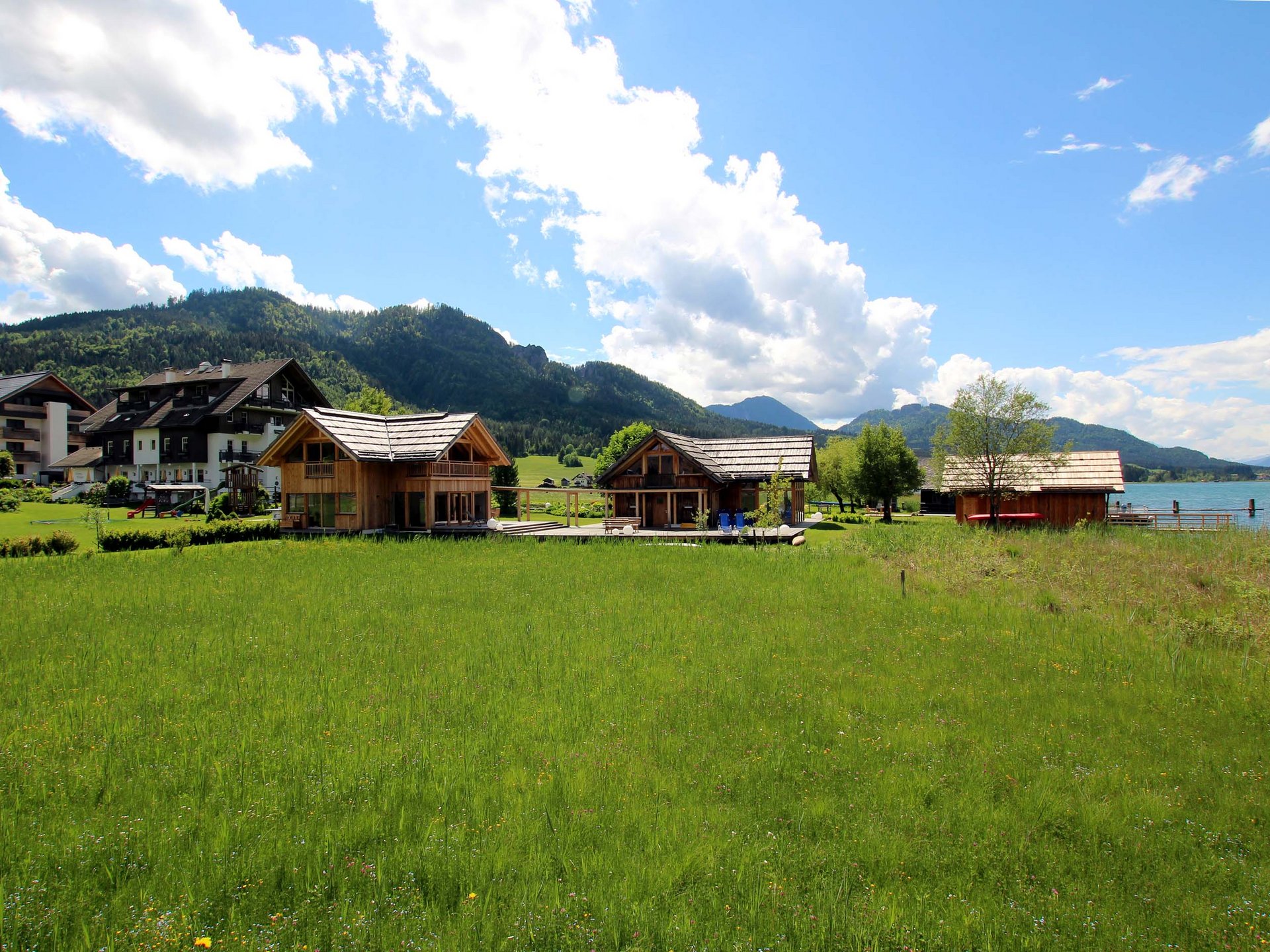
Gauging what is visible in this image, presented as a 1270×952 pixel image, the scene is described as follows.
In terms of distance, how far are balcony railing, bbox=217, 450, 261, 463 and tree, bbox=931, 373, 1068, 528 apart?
5508cm

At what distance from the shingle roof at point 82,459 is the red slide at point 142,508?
71.0 feet

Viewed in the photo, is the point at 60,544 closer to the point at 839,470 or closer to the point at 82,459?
the point at 839,470

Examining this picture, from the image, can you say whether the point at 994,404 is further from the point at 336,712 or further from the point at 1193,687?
the point at 336,712

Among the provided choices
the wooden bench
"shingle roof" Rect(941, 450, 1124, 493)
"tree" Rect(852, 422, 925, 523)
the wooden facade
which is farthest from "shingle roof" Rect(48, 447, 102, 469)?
the wooden facade

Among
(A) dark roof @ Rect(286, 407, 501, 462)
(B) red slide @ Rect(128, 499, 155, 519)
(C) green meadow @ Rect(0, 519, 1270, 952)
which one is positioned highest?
(A) dark roof @ Rect(286, 407, 501, 462)

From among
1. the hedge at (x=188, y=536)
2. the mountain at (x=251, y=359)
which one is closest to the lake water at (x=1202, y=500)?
the hedge at (x=188, y=536)

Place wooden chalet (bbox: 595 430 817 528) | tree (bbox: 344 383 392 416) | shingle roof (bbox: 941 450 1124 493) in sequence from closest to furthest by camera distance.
Result: wooden chalet (bbox: 595 430 817 528) < shingle roof (bbox: 941 450 1124 493) < tree (bbox: 344 383 392 416)

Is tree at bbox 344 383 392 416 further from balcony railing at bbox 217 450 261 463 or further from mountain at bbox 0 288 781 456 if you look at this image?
mountain at bbox 0 288 781 456

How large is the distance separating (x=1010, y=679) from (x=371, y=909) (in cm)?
931

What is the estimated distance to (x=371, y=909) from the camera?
4.69 metres

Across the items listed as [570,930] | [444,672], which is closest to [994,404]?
[444,672]

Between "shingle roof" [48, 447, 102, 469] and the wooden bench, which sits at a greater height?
"shingle roof" [48, 447, 102, 469]

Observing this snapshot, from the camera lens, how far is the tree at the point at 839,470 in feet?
186

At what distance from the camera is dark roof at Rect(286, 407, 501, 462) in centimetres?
3175
